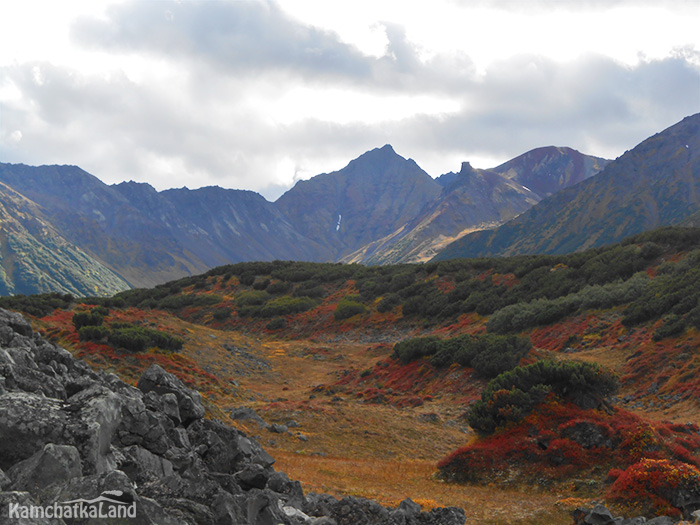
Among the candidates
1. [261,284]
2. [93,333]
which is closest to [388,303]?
[261,284]

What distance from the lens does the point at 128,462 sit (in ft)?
27.7

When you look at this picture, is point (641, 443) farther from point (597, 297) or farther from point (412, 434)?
point (597, 297)

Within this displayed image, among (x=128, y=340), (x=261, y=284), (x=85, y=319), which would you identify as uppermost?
(x=261, y=284)

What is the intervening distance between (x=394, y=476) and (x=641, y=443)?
847 cm

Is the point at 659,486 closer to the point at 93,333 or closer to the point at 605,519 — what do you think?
the point at 605,519

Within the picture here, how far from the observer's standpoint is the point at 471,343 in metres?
34.3

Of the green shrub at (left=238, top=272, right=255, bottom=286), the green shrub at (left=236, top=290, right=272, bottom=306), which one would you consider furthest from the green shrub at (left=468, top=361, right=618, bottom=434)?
the green shrub at (left=238, top=272, right=255, bottom=286)

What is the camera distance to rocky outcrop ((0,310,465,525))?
6.18 metres

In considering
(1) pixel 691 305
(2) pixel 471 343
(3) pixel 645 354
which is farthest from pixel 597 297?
(2) pixel 471 343

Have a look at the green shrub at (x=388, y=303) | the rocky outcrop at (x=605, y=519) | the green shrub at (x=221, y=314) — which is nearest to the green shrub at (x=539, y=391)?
the rocky outcrop at (x=605, y=519)

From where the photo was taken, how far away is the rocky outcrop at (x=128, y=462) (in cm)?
618

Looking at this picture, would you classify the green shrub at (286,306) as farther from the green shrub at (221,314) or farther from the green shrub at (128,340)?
the green shrub at (128,340)

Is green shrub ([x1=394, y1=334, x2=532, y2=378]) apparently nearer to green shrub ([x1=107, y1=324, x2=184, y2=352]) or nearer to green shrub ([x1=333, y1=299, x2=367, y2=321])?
green shrub ([x1=107, y1=324, x2=184, y2=352])

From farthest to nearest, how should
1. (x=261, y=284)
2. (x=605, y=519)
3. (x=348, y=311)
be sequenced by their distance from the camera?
(x=261, y=284)
(x=348, y=311)
(x=605, y=519)
